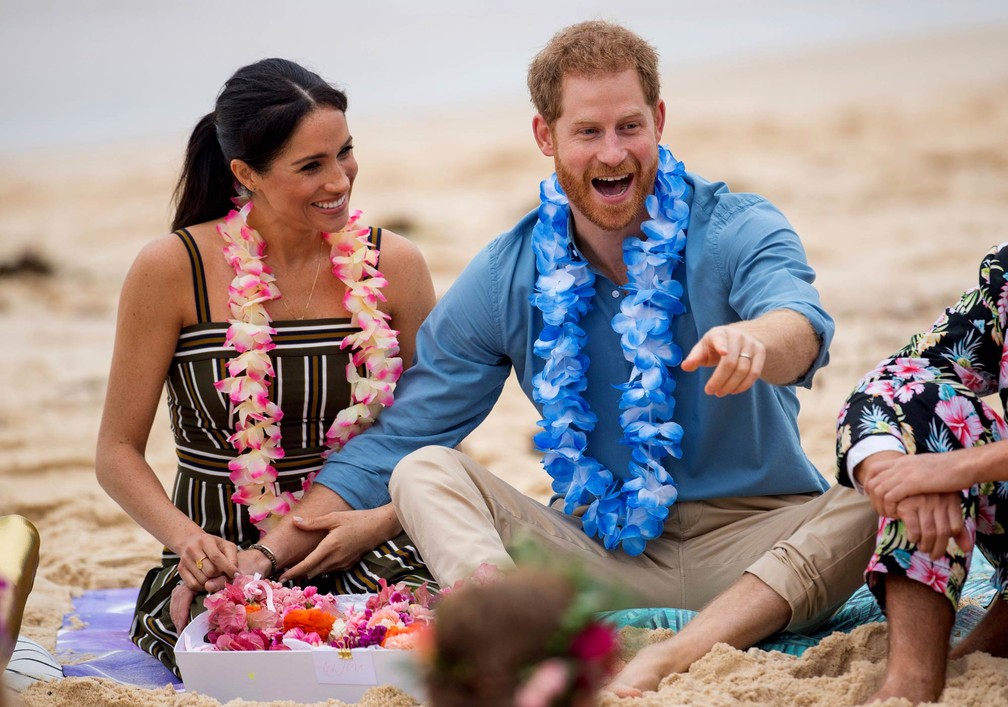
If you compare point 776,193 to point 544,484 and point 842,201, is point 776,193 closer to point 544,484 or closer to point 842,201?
point 842,201

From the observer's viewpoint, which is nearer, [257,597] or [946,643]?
[946,643]

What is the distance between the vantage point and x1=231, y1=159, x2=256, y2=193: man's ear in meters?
4.03

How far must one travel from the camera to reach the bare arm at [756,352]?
111 inches

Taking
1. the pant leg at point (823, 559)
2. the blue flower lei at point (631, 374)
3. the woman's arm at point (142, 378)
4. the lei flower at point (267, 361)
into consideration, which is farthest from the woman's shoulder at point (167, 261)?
the pant leg at point (823, 559)

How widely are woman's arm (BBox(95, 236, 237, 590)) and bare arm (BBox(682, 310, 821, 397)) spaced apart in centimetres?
181

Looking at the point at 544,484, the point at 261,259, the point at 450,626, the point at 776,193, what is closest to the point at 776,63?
the point at 776,193

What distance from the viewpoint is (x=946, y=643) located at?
9.50 feet

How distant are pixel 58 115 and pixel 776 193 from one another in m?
16.3

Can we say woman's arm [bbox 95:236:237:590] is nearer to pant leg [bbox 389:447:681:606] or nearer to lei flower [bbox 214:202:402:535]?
lei flower [bbox 214:202:402:535]

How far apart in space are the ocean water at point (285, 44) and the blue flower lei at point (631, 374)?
20208 mm

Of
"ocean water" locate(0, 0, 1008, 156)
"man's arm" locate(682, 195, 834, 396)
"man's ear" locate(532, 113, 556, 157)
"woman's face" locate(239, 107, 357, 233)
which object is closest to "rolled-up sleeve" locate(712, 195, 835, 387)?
"man's arm" locate(682, 195, 834, 396)

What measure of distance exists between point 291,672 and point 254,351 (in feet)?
3.75

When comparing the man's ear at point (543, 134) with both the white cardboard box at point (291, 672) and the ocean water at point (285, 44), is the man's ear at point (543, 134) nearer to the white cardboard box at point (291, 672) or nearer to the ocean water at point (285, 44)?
the white cardboard box at point (291, 672)

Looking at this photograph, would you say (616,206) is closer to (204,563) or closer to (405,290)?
(405,290)
